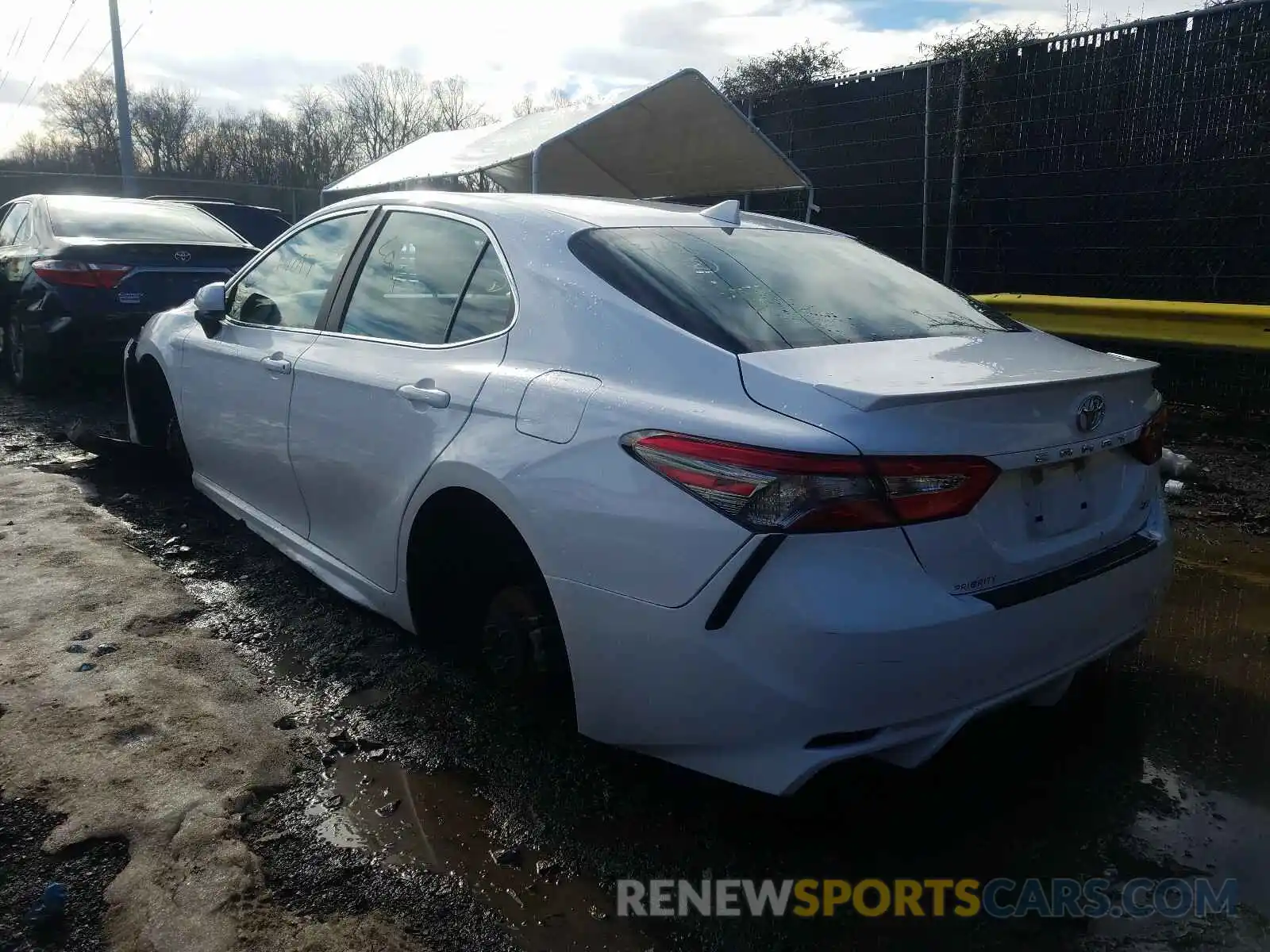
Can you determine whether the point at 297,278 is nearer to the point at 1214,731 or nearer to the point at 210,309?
the point at 210,309

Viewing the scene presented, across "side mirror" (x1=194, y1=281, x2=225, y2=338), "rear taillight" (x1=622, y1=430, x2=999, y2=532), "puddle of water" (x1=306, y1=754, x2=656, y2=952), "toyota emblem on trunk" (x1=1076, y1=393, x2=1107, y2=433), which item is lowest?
"puddle of water" (x1=306, y1=754, x2=656, y2=952)

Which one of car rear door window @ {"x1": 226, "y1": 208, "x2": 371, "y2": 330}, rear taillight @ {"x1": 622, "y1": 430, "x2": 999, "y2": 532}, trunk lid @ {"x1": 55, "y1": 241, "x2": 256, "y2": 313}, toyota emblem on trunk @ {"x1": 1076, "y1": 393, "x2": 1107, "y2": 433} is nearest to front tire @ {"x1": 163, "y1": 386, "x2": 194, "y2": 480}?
car rear door window @ {"x1": 226, "y1": 208, "x2": 371, "y2": 330}

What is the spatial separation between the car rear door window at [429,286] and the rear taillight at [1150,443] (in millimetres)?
1638

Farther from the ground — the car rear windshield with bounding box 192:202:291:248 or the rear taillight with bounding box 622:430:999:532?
the car rear windshield with bounding box 192:202:291:248

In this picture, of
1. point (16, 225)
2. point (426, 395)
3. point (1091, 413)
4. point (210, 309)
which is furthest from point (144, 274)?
point (1091, 413)

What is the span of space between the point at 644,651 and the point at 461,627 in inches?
40.9

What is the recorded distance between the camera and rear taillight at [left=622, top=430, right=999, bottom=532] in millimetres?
1847

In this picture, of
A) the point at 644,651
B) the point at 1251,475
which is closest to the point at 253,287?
the point at 644,651

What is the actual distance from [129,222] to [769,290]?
255 inches

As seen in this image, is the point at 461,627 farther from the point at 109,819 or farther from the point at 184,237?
the point at 184,237

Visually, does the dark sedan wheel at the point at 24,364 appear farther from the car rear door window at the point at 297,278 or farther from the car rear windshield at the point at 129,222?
the car rear door window at the point at 297,278

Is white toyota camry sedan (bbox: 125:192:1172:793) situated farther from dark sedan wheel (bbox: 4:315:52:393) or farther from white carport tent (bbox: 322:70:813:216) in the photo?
white carport tent (bbox: 322:70:813:216)

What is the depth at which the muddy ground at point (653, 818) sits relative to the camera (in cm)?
200

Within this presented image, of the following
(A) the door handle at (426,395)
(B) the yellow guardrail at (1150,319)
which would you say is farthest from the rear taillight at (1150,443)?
(B) the yellow guardrail at (1150,319)
